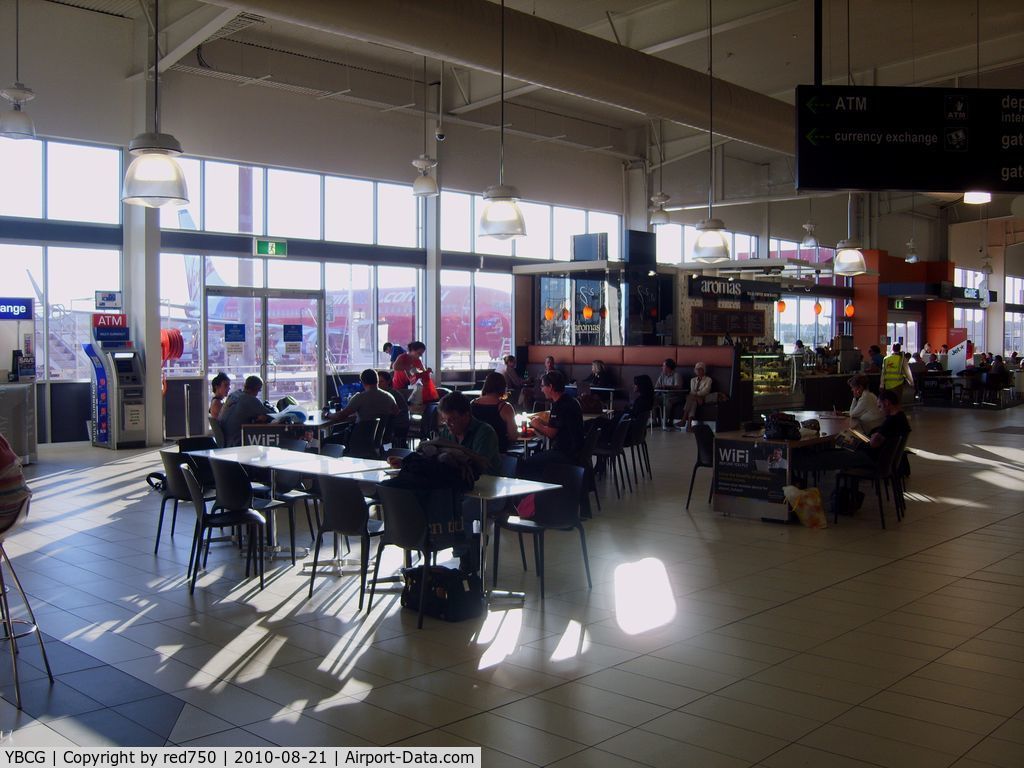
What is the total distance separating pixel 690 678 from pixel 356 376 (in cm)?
1268

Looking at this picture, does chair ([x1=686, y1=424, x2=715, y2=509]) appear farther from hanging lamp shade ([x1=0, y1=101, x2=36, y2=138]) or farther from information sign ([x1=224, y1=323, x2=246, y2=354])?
information sign ([x1=224, y1=323, x2=246, y2=354])

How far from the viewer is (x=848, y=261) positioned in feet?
38.8

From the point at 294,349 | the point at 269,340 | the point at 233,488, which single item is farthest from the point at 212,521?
the point at 294,349

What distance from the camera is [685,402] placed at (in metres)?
15.0

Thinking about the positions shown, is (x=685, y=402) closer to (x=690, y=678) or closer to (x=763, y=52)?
(x=763, y=52)

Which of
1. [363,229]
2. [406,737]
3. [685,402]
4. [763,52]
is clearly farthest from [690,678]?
[363,229]

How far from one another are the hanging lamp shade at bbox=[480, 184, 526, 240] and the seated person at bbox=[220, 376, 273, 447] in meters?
2.68

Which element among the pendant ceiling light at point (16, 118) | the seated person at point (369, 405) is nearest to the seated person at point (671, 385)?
the seated person at point (369, 405)

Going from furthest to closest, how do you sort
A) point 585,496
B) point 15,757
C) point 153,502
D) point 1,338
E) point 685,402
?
point 685,402 < point 1,338 < point 153,502 < point 585,496 < point 15,757

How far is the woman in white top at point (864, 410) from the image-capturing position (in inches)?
344

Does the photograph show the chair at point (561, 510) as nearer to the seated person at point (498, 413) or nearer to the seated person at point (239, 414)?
the seated person at point (498, 413)

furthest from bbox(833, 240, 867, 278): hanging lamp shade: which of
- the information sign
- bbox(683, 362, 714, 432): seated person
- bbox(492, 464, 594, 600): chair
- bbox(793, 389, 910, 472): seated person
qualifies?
the information sign

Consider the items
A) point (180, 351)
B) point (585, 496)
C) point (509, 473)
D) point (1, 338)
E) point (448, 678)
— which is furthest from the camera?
point (180, 351)

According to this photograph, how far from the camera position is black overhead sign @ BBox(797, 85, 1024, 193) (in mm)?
6156
